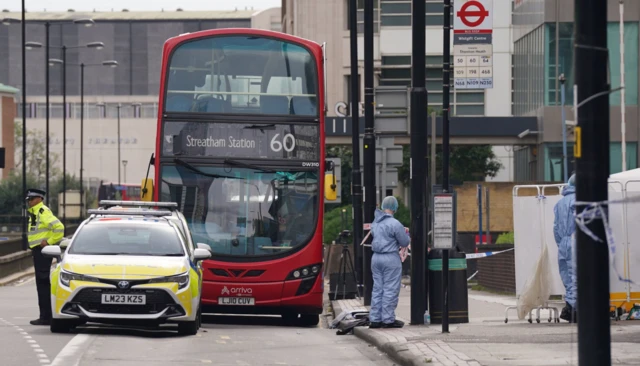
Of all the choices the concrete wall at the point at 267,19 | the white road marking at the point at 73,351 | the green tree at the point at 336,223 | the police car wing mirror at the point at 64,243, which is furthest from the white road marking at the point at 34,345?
the concrete wall at the point at 267,19

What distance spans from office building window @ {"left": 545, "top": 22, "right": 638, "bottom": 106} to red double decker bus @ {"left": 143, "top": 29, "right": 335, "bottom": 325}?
90.9ft

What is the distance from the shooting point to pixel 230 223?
2072 centimetres

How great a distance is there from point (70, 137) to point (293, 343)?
11880 cm

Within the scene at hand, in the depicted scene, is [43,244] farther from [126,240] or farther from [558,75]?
[558,75]

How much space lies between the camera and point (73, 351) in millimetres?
13383

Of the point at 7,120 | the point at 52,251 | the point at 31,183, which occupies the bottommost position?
the point at 52,251

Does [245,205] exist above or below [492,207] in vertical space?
above

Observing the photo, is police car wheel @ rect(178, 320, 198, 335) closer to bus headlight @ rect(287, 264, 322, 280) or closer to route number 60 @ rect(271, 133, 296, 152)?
bus headlight @ rect(287, 264, 322, 280)

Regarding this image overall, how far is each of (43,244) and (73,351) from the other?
4519 millimetres

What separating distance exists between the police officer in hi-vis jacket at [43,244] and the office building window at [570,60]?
104 feet

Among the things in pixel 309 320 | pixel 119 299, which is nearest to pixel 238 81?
pixel 309 320

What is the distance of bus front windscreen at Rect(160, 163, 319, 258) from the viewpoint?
20.6m

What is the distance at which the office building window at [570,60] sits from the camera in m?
47.0

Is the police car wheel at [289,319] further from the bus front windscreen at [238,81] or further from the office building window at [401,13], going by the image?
the office building window at [401,13]
